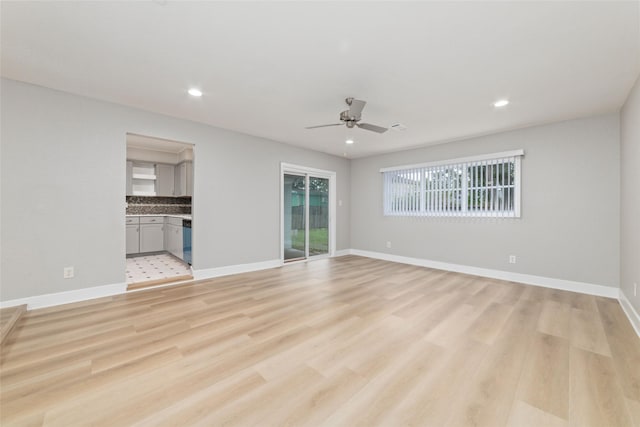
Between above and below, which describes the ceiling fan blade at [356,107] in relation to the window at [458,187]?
above

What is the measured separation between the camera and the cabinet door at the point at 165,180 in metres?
6.61

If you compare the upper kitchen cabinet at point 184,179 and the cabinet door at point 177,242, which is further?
the upper kitchen cabinet at point 184,179

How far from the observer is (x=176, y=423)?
4.60ft

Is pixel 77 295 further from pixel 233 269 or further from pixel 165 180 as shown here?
pixel 165 180

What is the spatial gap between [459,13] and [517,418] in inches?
101

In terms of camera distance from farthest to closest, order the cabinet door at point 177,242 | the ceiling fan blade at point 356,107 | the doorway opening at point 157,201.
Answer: the doorway opening at point 157,201 < the cabinet door at point 177,242 < the ceiling fan blade at point 356,107

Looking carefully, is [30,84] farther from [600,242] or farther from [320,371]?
[600,242]

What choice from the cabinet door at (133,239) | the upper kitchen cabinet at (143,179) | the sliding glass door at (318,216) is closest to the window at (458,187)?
the sliding glass door at (318,216)

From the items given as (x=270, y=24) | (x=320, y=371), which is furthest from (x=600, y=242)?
(x=270, y=24)

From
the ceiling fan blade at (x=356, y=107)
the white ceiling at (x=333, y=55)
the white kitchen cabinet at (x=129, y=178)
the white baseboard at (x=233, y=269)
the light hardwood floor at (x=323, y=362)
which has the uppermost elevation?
the white ceiling at (x=333, y=55)

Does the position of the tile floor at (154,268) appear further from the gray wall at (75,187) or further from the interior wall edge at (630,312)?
the interior wall edge at (630,312)

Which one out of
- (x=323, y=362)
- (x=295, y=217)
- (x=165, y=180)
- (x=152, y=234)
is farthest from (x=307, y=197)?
(x=323, y=362)

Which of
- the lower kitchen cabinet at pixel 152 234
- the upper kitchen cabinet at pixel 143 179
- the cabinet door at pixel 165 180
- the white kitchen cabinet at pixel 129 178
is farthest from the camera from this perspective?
the cabinet door at pixel 165 180

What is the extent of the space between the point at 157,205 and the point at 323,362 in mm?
6753
